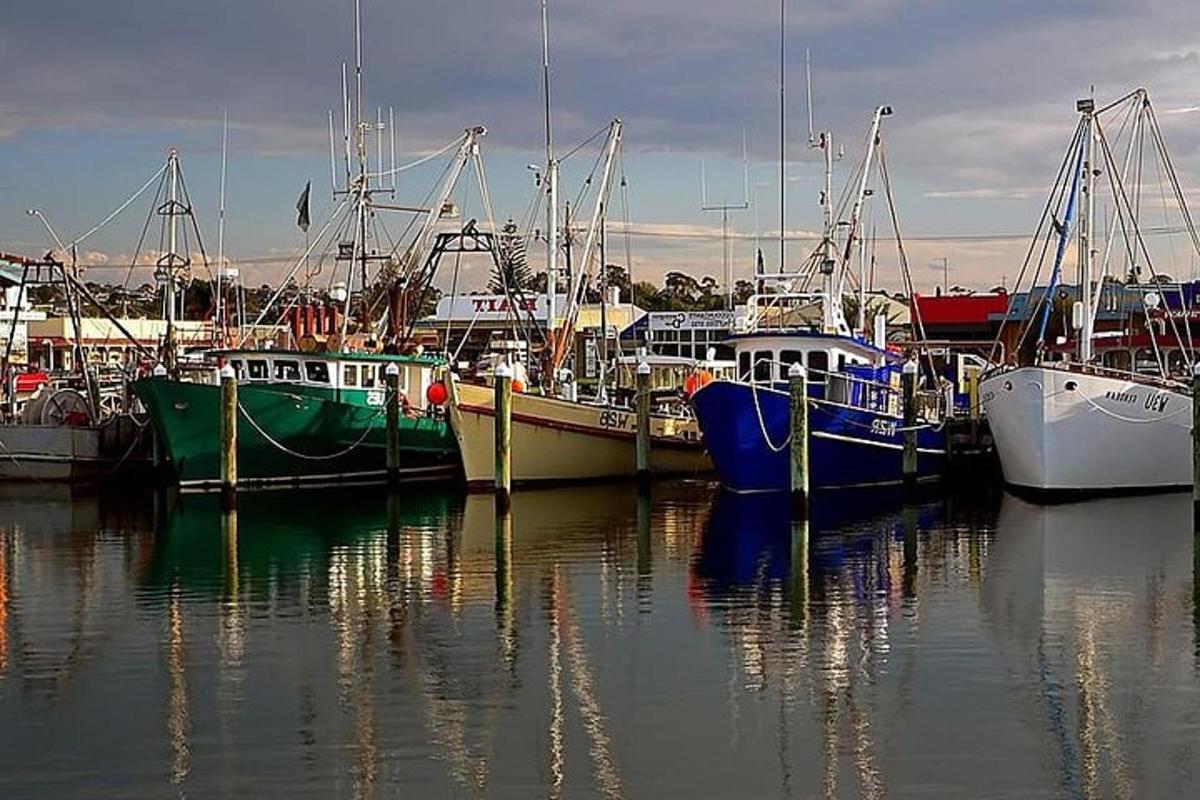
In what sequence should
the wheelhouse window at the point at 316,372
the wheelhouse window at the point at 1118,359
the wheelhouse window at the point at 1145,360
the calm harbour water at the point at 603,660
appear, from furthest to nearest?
the wheelhouse window at the point at 1118,359
the wheelhouse window at the point at 1145,360
the wheelhouse window at the point at 316,372
the calm harbour water at the point at 603,660

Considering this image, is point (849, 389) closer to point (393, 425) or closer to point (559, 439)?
point (559, 439)

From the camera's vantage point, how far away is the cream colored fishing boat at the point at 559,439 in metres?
35.4

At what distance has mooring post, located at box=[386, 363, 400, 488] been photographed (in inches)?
1411

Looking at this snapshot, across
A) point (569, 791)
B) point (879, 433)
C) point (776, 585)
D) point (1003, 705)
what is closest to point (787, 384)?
point (879, 433)

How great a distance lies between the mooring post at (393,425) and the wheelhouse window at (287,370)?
6.55 feet

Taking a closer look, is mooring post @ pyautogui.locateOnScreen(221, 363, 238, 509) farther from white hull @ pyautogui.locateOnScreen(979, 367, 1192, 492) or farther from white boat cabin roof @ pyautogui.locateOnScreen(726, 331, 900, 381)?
white hull @ pyautogui.locateOnScreen(979, 367, 1192, 492)

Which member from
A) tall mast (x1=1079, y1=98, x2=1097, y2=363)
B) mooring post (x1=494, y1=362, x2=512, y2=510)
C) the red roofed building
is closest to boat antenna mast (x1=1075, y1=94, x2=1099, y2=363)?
tall mast (x1=1079, y1=98, x2=1097, y2=363)

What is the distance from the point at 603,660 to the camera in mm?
17547

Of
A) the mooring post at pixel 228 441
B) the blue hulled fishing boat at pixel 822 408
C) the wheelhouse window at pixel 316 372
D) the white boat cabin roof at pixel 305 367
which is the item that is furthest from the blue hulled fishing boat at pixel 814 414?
the mooring post at pixel 228 441

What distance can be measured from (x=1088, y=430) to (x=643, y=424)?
8986 millimetres

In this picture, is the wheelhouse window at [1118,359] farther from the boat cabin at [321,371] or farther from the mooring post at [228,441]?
the mooring post at [228,441]

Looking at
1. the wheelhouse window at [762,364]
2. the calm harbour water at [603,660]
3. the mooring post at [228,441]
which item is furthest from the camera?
the wheelhouse window at [762,364]

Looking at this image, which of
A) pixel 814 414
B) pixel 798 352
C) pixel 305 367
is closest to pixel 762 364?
pixel 798 352

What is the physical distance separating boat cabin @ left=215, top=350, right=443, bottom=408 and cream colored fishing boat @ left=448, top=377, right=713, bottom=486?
2.36m
